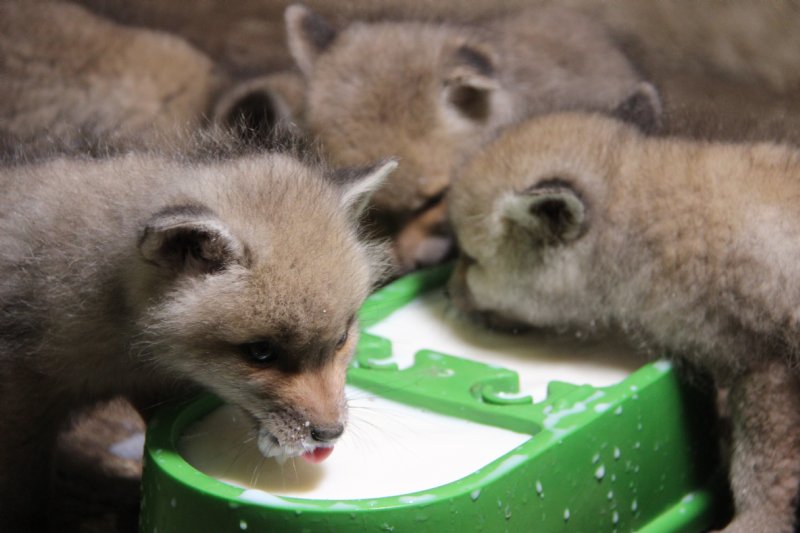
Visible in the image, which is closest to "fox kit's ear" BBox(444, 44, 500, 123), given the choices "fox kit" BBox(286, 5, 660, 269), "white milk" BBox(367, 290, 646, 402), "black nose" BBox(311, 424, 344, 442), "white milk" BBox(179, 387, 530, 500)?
"fox kit" BBox(286, 5, 660, 269)

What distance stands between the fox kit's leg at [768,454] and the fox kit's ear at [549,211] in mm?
774

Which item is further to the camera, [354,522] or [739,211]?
[739,211]

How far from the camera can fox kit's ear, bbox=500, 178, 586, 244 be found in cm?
365

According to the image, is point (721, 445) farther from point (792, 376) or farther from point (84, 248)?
point (84, 248)

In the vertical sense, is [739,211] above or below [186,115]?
above

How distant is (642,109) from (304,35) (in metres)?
1.71

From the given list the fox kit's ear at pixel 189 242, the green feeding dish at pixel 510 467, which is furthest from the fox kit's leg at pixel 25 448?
the fox kit's ear at pixel 189 242

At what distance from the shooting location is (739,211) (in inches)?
137

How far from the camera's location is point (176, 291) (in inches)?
109

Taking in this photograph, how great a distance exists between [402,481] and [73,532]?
1222 millimetres

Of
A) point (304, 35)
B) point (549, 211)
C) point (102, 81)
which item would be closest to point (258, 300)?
point (549, 211)

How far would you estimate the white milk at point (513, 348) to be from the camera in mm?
3629

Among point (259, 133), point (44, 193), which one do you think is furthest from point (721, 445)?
point (44, 193)

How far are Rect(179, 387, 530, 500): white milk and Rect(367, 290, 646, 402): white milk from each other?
13.6 inches
